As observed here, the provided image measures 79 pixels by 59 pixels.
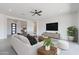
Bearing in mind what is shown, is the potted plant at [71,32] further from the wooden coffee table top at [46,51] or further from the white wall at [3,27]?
the white wall at [3,27]

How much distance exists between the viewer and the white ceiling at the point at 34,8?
2027mm

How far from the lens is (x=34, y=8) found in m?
2.08

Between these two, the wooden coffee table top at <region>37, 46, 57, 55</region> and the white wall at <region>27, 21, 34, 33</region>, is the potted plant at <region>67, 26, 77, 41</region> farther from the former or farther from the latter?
the white wall at <region>27, 21, 34, 33</region>

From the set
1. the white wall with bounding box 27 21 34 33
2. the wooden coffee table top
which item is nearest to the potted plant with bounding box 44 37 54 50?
the wooden coffee table top

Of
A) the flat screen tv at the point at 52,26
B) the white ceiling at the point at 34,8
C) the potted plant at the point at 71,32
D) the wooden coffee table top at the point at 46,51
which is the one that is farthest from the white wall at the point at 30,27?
the potted plant at the point at 71,32

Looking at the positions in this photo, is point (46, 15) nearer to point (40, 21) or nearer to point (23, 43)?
point (40, 21)

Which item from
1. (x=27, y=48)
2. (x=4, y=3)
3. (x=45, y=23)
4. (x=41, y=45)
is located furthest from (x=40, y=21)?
(x=4, y=3)

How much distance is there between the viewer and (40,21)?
220 centimetres

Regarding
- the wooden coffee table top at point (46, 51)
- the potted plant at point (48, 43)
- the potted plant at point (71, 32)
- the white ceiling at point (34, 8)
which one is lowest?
the wooden coffee table top at point (46, 51)

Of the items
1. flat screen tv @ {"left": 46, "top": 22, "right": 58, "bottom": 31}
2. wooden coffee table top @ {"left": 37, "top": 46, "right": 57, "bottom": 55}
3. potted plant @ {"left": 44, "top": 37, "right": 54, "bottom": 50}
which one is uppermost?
flat screen tv @ {"left": 46, "top": 22, "right": 58, "bottom": 31}

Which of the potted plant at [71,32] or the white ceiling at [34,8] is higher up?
the white ceiling at [34,8]

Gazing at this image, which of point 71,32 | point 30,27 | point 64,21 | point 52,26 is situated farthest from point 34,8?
point 71,32

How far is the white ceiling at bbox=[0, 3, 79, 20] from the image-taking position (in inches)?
79.8

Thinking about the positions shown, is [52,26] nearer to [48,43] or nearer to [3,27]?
[48,43]
